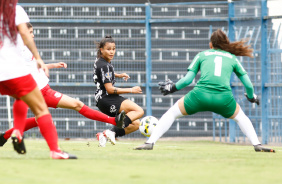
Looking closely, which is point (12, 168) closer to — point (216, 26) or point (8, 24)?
point (8, 24)

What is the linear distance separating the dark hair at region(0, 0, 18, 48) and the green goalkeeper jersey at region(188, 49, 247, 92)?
277 centimetres

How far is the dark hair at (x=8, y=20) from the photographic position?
19.2 feet

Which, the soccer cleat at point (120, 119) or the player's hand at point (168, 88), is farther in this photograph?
the soccer cleat at point (120, 119)

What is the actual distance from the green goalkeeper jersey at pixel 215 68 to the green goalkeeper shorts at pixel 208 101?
72 mm

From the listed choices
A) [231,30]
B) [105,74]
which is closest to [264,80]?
[231,30]

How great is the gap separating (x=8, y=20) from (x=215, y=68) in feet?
9.74

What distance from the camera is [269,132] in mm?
13609

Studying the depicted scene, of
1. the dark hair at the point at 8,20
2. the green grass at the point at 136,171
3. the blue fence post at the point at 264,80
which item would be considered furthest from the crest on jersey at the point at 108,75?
the blue fence post at the point at 264,80

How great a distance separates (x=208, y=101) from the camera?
7.69m

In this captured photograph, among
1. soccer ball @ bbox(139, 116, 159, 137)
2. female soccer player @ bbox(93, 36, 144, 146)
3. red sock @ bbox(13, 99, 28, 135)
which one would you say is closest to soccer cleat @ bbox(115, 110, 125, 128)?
female soccer player @ bbox(93, 36, 144, 146)

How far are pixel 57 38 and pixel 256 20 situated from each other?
16.4 feet

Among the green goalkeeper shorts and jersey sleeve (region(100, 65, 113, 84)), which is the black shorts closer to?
jersey sleeve (region(100, 65, 113, 84))

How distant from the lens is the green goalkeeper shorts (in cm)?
770

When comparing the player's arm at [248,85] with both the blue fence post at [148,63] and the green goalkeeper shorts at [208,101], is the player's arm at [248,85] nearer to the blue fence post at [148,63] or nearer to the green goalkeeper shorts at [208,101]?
the green goalkeeper shorts at [208,101]
